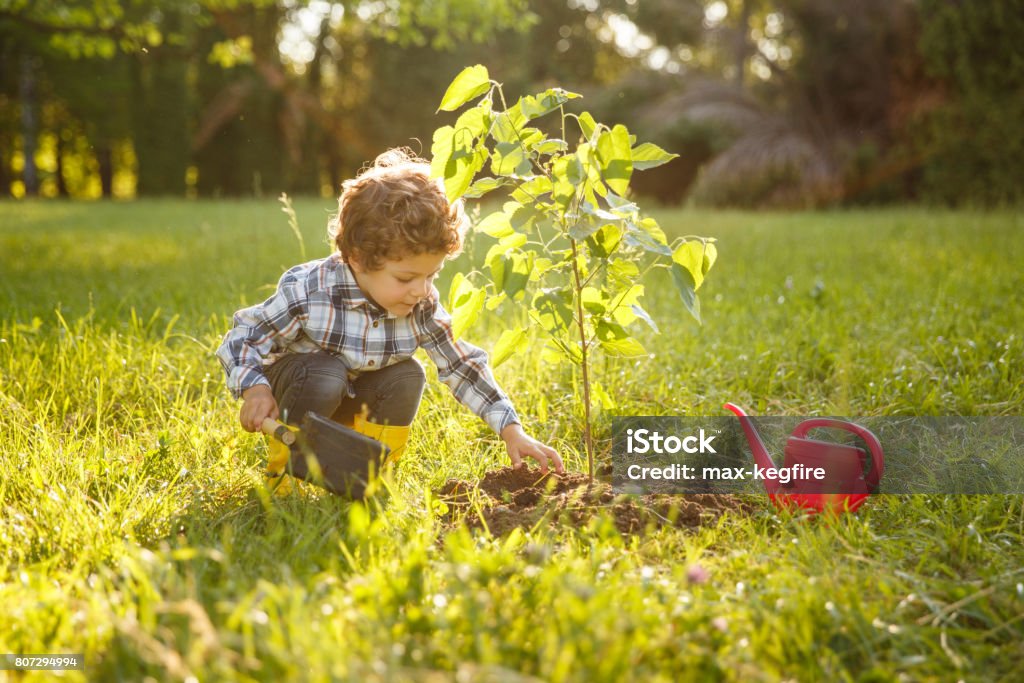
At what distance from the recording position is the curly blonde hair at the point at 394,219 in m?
2.07

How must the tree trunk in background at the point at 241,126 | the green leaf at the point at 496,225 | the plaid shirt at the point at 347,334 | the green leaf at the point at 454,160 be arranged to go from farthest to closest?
1. the tree trunk in background at the point at 241,126
2. the plaid shirt at the point at 347,334
3. the green leaf at the point at 496,225
4. the green leaf at the point at 454,160

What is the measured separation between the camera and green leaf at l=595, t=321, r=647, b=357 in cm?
193

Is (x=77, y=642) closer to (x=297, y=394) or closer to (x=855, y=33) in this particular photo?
(x=297, y=394)

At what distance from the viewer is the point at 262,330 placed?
2.19 m

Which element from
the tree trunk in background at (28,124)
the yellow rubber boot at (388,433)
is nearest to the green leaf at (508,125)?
the yellow rubber boot at (388,433)

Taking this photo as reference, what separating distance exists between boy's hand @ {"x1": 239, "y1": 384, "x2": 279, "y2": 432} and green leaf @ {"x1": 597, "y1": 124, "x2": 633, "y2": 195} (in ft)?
3.41

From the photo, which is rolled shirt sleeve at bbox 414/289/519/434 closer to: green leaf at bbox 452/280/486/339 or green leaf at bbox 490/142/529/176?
green leaf at bbox 452/280/486/339

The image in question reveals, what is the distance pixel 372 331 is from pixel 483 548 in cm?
82

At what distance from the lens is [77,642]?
1.37 metres

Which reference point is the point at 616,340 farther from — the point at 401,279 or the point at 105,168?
the point at 105,168

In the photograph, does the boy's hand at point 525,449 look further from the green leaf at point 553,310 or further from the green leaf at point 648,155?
the green leaf at point 648,155

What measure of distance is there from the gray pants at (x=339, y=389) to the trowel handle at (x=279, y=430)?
0.29ft

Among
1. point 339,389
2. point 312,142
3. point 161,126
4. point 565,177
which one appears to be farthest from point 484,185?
point 161,126

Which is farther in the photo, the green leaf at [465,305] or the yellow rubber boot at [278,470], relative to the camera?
the yellow rubber boot at [278,470]
